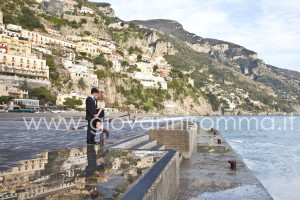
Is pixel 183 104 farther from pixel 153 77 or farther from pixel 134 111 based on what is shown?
pixel 134 111

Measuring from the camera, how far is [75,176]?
3338 millimetres

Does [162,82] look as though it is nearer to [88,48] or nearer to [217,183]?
[88,48]

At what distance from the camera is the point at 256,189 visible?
224 inches

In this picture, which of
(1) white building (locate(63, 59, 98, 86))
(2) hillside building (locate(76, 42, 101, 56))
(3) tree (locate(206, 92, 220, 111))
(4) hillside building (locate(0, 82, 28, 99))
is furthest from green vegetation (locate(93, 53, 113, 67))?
(3) tree (locate(206, 92, 220, 111))

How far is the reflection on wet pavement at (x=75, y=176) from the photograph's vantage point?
260cm

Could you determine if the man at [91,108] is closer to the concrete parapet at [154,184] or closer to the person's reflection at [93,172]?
the person's reflection at [93,172]

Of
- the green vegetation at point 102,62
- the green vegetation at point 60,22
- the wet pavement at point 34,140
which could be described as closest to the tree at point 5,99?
the wet pavement at point 34,140

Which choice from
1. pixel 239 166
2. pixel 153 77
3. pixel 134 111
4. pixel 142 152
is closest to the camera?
pixel 142 152

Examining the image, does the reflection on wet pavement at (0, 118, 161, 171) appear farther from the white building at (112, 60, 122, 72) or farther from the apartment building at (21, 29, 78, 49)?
the white building at (112, 60, 122, 72)

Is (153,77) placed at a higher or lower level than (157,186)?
higher

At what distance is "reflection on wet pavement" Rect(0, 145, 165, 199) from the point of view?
8.52 ft

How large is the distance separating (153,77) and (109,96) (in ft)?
134

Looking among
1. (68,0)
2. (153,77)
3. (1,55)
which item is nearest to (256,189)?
(1,55)

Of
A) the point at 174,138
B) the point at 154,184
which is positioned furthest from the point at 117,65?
the point at 154,184
